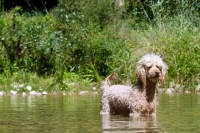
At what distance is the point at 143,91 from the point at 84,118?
3.62ft

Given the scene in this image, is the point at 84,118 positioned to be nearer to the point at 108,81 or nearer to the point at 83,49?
the point at 108,81

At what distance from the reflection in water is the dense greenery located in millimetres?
7087

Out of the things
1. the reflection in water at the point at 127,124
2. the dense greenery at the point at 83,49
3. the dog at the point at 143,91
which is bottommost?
the reflection in water at the point at 127,124

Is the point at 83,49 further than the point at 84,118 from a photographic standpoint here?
Yes

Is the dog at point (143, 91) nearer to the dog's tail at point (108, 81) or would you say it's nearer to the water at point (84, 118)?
the water at point (84, 118)

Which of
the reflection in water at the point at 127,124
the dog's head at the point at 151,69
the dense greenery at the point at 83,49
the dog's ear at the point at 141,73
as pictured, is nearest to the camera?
the reflection in water at the point at 127,124

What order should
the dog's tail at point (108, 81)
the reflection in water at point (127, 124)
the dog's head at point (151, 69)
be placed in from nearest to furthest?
1. the reflection in water at point (127, 124)
2. the dog's head at point (151, 69)
3. the dog's tail at point (108, 81)

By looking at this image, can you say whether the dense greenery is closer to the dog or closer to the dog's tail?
the dog's tail

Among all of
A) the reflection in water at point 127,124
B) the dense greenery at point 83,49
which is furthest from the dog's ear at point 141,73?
the dense greenery at point 83,49

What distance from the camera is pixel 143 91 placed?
1155cm

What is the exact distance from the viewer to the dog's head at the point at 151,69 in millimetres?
11242

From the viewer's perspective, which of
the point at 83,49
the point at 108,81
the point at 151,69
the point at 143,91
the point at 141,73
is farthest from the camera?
the point at 83,49

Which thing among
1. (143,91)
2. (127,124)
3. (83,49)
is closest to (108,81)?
(143,91)

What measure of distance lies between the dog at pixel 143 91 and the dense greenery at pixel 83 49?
21.7ft
